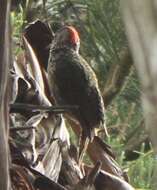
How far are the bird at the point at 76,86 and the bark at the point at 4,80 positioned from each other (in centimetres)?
46

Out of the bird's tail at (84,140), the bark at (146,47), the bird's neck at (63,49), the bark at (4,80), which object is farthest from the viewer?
the bird's neck at (63,49)

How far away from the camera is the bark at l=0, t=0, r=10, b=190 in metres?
0.61

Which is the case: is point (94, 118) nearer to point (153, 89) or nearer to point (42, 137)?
point (42, 137)

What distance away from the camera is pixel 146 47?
0.20m

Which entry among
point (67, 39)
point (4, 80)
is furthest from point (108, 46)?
point (4, 80)

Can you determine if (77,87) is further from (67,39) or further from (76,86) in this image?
(67,39)

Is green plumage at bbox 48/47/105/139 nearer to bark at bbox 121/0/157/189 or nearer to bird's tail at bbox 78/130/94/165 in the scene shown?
bird's tail at bbox 78/130/94/165

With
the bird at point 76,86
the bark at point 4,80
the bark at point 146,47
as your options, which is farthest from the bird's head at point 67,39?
the bark at point 146,47

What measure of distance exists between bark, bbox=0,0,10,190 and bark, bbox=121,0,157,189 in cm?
41

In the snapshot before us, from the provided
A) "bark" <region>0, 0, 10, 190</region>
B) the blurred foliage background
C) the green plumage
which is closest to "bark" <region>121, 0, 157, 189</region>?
"bark" <region>0, 0, 10, 190</region>

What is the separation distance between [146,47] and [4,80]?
50cm

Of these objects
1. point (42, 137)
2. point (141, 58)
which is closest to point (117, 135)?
point (42, 137)

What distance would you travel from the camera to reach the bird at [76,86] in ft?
4.02

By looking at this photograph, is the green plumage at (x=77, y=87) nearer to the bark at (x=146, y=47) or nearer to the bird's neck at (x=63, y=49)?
the bird's neck at (x=63, y=49)
